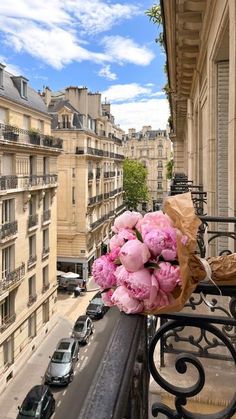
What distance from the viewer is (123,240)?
71.9 inches

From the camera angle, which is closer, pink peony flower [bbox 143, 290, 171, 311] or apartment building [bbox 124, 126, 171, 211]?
pink peony flower [bbox 143, 290, 171, 311]

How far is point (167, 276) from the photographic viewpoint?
66.5 inches

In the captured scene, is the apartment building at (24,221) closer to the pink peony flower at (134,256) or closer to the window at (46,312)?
the window at (46,312)

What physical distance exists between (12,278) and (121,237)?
1674 cm

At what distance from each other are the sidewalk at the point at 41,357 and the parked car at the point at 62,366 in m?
0.80

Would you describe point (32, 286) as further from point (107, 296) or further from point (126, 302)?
point (126, 302)

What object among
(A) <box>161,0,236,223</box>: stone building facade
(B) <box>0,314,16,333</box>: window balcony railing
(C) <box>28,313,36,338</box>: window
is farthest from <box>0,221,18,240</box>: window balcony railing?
(A) <box>161,0,236,223</box>: stone building facade

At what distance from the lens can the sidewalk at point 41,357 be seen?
1581 cm

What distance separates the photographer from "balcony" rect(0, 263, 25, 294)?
665 inches

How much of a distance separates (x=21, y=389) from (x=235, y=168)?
15.5 meters

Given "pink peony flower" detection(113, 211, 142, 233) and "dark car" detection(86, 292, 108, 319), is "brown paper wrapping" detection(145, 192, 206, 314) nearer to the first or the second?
"pink peony flower" detection(113, 211, 142, 233)

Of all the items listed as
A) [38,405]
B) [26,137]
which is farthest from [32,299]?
[26,137]

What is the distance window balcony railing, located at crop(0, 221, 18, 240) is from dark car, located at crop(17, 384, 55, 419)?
595 centimetres

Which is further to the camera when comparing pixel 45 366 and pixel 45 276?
pixel 45 276
